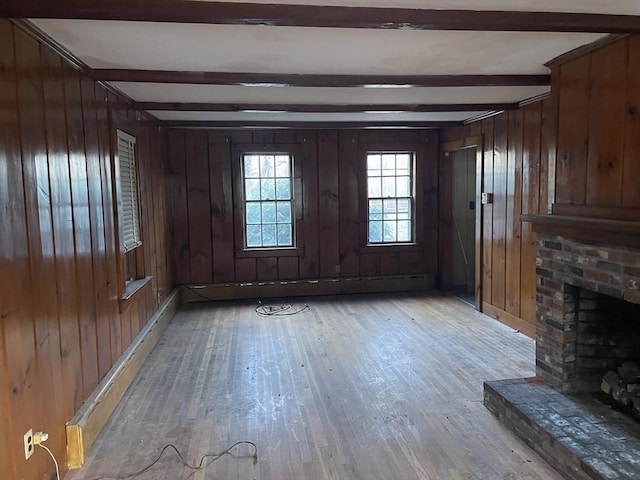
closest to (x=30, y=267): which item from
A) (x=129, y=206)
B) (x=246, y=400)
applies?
(x=246, y=400)

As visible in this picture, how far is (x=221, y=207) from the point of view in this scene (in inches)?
259

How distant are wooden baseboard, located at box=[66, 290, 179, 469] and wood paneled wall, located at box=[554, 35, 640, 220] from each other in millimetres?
3207

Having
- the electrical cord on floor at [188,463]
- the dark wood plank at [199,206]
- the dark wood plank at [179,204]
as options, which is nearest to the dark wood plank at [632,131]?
the electrical cord on floor at [188,463]

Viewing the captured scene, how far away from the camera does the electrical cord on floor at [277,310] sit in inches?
233

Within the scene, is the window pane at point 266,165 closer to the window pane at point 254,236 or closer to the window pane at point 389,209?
the window pane at point 254,236

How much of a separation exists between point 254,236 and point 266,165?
0.99 metres

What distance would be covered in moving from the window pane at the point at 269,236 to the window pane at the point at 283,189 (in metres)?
0.43

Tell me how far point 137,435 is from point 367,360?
78.4 inches

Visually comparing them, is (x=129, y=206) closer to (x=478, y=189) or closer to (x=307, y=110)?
(x=307, y=110)

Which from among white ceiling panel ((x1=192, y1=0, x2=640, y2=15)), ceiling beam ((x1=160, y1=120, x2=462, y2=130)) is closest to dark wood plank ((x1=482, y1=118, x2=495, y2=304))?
ceiling beam ((x1=160, y1=120, x2=462, y2=130))

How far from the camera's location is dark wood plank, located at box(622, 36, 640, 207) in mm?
2621

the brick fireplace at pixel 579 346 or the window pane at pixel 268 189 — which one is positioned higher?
the window pane at pixel 268 189

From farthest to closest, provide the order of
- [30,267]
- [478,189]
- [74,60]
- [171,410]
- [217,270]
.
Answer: [217,270] < [478,189] < [171,410] < [74,60] < [30,267]

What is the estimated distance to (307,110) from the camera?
189 inches
